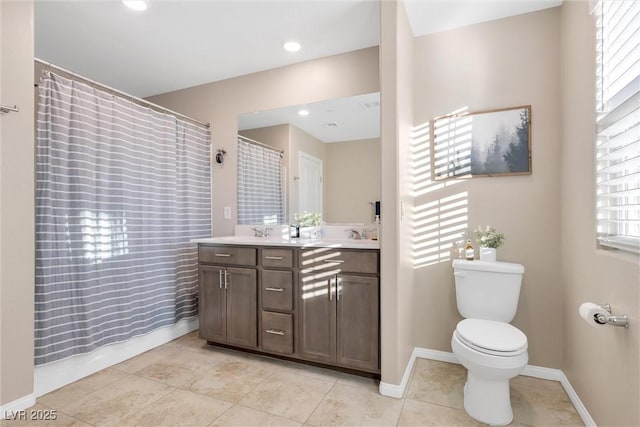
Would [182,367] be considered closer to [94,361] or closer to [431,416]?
[94,361]

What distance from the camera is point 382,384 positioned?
6.36ft

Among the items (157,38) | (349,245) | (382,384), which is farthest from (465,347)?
(157,38)

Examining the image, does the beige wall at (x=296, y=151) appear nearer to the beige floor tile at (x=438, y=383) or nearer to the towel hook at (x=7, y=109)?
the beige floor tile at (x=438, y=383)

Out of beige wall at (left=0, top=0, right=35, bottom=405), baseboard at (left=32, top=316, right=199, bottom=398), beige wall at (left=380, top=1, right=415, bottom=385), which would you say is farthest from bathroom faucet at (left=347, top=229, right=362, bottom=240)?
beige wall at (left=0, top=0, right=35, bottom=405)

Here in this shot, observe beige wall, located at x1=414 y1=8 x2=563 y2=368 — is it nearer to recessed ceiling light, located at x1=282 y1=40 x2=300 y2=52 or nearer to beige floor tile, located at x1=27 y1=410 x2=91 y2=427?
recessed ceiling light, located at x1=282 y1=40 x2=300 y2=52

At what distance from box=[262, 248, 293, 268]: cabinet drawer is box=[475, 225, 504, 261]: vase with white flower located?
4.33ft

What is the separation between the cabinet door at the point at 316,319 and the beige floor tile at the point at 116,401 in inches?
35.6

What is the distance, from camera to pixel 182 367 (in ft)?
7.54

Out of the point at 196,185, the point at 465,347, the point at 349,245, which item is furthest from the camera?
the point at 196,185

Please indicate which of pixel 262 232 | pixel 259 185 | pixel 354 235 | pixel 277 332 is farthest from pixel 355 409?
pixel 259 185

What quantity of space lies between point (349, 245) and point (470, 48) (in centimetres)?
167

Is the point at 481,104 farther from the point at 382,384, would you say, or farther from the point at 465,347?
the point at 382,384

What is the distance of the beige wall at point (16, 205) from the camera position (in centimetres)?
168

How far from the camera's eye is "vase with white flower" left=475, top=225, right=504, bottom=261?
2.13 meters
